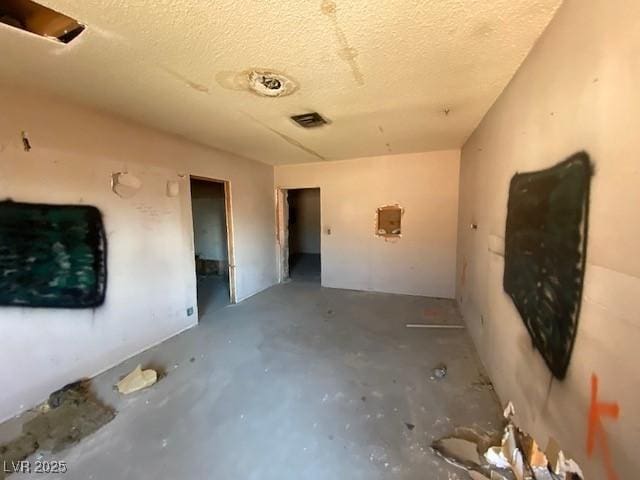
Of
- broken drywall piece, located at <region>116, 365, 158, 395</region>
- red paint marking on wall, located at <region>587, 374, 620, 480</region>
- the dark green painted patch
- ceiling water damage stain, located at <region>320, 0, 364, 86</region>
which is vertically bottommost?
broken drywall piece, located at <region>116, 365, 158, 395</region>

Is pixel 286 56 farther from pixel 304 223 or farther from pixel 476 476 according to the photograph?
pixel 304 223

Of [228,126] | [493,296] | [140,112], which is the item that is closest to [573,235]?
[493,296]


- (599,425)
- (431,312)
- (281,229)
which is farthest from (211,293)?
(599,425)

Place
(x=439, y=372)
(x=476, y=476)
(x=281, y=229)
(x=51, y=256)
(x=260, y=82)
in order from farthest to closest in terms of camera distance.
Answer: (x=281, y=229)
(x=439, y=372)
(x=51, y=256)
(x=260, y=82)
(x=476, y=476)

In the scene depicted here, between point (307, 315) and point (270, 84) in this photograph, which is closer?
point (270, 84)

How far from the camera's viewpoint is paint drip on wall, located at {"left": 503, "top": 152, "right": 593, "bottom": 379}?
1.08 m

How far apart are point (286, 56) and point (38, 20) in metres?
1.19

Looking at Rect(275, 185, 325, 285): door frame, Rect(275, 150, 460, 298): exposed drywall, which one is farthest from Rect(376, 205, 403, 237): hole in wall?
Rect(275, 185, 325, 285): door frame

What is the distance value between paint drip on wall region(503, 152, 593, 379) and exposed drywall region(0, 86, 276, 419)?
3147 mm

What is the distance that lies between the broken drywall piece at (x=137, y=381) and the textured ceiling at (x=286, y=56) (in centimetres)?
217

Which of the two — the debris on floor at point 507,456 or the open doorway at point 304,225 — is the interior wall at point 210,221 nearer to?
the open doorway at point 304,225

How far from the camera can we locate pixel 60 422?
6.00 feet

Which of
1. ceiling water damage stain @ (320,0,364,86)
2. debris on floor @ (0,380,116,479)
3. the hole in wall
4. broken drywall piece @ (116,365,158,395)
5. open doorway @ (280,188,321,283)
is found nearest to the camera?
ceiling water damage stain @ (320,0,364,86)

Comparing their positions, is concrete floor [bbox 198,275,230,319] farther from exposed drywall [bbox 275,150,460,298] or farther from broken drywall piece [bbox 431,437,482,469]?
broken drywall piece [bbox 431,437,482,469]
